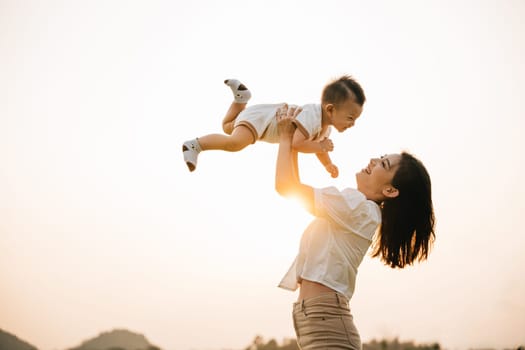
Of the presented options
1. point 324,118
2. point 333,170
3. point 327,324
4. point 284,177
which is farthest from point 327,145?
point 327,324

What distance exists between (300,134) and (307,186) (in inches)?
39.9

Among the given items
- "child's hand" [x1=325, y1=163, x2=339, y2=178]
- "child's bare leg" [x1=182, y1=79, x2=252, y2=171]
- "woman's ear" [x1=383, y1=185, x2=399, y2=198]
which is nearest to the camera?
"woman's ear" [x1=383, y1=185, x2=399, y2=198]

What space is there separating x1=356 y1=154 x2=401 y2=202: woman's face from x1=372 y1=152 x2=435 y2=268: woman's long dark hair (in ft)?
0.12

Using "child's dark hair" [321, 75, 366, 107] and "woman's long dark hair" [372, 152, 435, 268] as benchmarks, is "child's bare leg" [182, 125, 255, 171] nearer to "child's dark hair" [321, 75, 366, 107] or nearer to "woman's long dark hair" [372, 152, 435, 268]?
"child's dark hair" [321, 75, 366, 107]

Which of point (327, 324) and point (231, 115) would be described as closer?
point (327, 324)

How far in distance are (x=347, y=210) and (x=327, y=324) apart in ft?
2.04

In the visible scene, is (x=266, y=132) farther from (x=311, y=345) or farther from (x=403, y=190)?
(x=311, y=345)

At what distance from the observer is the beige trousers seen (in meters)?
2.77

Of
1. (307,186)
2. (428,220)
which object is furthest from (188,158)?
(428,220)

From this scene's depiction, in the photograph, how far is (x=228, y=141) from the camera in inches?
182

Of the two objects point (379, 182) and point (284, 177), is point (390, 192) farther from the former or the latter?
point (284, 177)

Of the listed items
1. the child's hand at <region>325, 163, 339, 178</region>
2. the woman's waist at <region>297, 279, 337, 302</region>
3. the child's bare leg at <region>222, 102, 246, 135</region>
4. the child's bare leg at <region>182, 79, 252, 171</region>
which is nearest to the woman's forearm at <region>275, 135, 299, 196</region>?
the woman's waist at <region>297, 279, 337, 302</region>

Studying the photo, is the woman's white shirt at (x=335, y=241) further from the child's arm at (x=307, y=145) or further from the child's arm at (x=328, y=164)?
the child's arm at (x=328, y=164)

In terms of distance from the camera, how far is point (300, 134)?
158 inches
